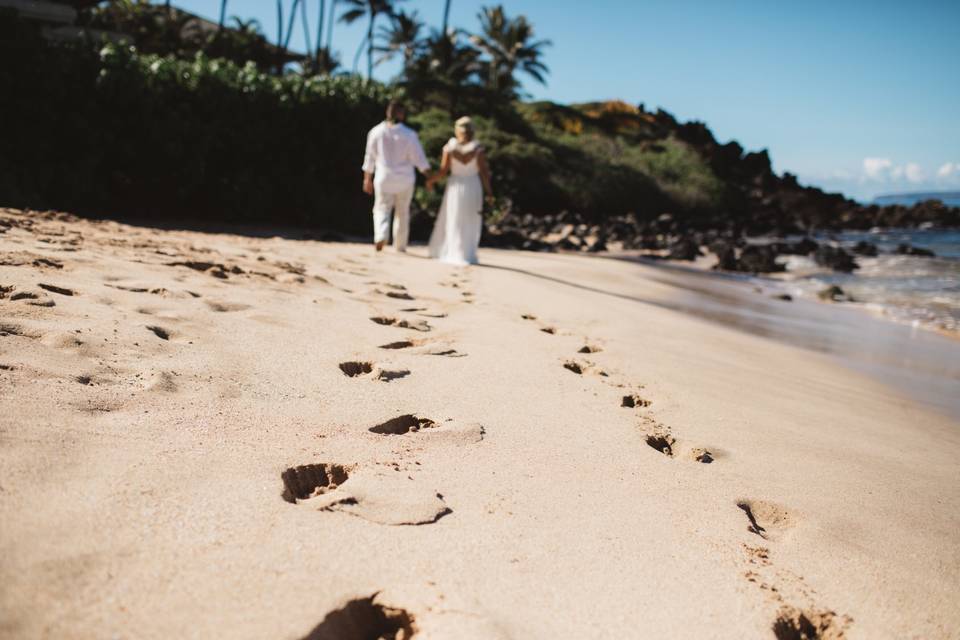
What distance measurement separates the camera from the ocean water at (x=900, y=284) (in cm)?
904

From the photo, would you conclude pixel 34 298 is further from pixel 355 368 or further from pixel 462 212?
pixel 462 212

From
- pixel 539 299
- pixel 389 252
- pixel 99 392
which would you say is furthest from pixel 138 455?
pixel 389 252

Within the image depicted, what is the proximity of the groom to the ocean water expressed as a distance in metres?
6.68

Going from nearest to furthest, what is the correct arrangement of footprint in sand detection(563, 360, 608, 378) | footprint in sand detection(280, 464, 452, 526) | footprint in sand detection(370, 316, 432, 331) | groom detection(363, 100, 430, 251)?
footprint in sand detection(280, 464, 452, 526) → footprint in sand detection(563, 360, 608, 378) → footprint in sand detection(370, 316, 432, 331) → groom detection(363, 100, 430, 251)

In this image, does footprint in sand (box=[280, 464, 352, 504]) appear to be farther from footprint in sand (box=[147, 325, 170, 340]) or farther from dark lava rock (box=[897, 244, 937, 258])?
dark lava rock (box=[897, 244, 937, 258])

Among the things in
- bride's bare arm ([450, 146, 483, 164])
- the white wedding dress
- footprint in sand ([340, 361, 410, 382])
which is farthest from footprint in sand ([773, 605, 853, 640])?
bride's bare arm ([450, 146, 483, 164])

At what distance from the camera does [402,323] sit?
393cm

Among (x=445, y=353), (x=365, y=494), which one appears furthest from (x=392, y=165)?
(x=365, y=494)

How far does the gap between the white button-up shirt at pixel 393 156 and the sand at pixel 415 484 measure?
15.6 feet

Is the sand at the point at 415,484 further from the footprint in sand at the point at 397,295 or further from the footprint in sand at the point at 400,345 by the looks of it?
the footprint in sand at the point at 397,295

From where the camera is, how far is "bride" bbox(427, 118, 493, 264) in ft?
26.6

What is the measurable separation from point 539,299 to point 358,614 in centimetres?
444

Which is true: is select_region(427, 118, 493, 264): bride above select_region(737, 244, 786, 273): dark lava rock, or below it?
above

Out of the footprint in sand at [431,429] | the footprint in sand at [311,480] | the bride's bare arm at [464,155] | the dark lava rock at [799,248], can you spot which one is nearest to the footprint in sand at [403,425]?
the footprint in sand at [431,429]
